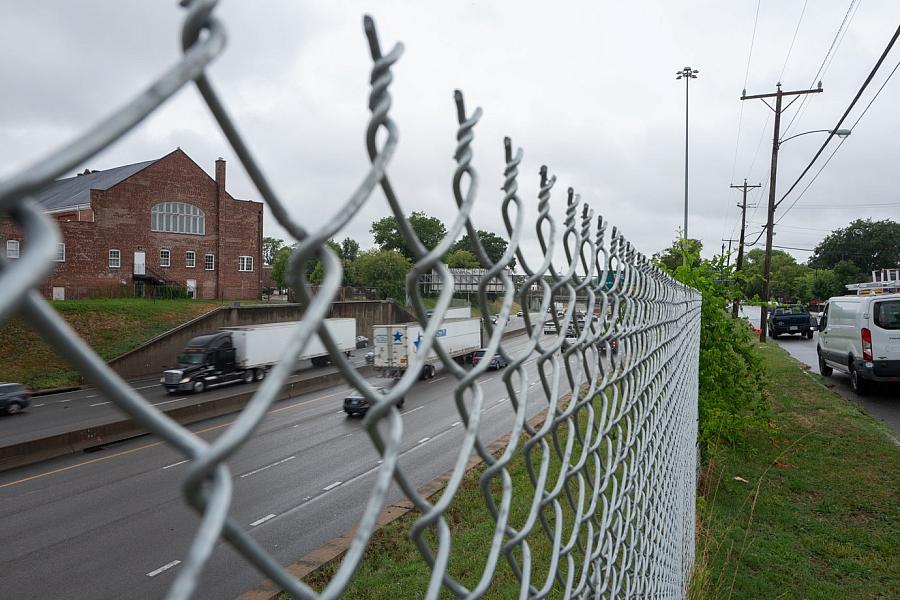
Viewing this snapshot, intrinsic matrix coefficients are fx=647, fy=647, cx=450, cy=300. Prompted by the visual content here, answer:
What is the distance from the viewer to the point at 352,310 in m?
43.0

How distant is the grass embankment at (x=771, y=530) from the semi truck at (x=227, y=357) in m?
16.5

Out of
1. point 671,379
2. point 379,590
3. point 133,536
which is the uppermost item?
point 671,379

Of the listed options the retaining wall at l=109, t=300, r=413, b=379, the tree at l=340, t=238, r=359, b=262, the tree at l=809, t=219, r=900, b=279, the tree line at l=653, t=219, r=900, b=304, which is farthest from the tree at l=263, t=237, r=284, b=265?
the tree at l=809, t=219, r=900, b=279

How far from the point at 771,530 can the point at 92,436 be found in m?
16.9

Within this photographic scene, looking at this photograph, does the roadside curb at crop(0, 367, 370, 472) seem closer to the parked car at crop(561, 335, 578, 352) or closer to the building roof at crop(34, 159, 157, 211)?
the parked car at crop(561, 335, 578, 352)

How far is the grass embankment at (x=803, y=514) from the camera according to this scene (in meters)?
5.95

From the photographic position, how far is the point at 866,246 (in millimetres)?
97875

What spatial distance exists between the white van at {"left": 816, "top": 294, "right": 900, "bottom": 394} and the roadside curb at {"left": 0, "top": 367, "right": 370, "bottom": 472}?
1260cm

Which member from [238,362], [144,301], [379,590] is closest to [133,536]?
[379,590]

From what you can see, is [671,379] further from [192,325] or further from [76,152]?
[192,325]

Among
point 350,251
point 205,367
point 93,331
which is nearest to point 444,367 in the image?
point 205,367

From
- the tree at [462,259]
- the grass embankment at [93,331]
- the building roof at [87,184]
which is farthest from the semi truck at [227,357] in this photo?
the building roof at [87,184]

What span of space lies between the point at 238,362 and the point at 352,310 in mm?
16473

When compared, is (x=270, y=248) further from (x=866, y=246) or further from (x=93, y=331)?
(x=866, y=246)
